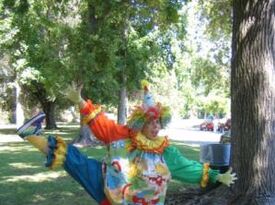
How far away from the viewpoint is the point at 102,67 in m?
20.4

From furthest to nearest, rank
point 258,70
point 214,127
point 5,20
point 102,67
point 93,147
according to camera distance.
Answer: point 214,127
point 5,20
point 93,147
point 102,67
point 258,70

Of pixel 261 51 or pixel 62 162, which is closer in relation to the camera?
pixel 62 162

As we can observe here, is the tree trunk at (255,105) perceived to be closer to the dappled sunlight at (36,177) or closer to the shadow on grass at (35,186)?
the shadow on grass at (35,186)

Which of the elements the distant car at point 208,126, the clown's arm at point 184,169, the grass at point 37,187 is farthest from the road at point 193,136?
the clown's arm at point 184,169

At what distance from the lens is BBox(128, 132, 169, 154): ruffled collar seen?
5.27 meters

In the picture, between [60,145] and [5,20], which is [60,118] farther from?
[60,145]

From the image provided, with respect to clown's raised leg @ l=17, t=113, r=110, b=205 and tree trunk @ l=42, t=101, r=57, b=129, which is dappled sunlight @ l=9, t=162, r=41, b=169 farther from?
tree trunk @ l=42, t=101, r=57, b=129

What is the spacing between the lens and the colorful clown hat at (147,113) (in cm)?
531

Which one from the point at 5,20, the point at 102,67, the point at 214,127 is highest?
the point at 5,20

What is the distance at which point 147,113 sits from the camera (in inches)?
209

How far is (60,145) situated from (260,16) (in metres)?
3.34

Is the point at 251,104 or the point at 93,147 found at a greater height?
the point at 251,104

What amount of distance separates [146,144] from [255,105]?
232cm

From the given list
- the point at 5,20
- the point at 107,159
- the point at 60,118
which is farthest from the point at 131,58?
the point at 60,118
